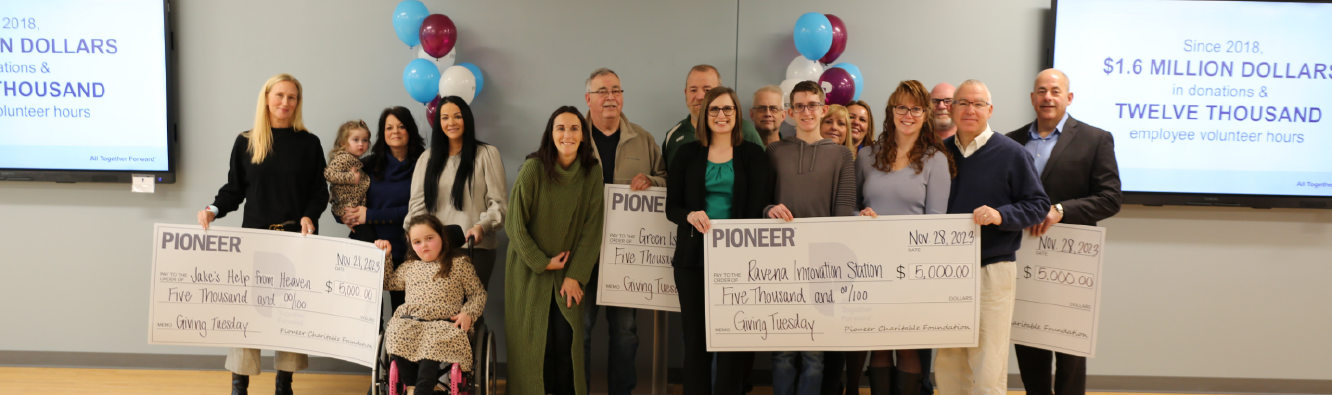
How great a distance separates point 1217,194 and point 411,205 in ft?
13.1

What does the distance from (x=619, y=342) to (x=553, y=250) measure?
0.61 metres

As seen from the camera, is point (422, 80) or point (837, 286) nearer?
point (837, 286)

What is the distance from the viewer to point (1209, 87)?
349 cm

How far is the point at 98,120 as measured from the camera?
11.7 ft

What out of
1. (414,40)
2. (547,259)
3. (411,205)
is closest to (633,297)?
(547,259)

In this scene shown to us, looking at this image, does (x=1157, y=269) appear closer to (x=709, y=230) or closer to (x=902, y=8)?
(x=902, y=8)

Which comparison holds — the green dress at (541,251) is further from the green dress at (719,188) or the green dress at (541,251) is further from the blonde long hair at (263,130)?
the blonde long hair at (263,130)

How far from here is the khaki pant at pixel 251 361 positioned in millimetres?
3031

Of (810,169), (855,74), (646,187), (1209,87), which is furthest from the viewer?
(1209,87)

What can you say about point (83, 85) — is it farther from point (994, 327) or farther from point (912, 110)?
point (994, 327)

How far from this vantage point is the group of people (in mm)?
2596

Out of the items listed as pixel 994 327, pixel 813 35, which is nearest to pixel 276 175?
pixel 813 35

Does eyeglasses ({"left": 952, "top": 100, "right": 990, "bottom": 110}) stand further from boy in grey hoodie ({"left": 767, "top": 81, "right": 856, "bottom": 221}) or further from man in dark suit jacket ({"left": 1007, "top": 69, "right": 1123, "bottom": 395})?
boy in grey hoodie ({"left": 767, "top": 81, "right": 856, "bottom": 221})

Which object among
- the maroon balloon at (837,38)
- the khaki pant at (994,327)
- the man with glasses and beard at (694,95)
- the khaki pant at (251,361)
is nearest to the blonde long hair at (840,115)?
the man with glasses and beard at (694,95)
